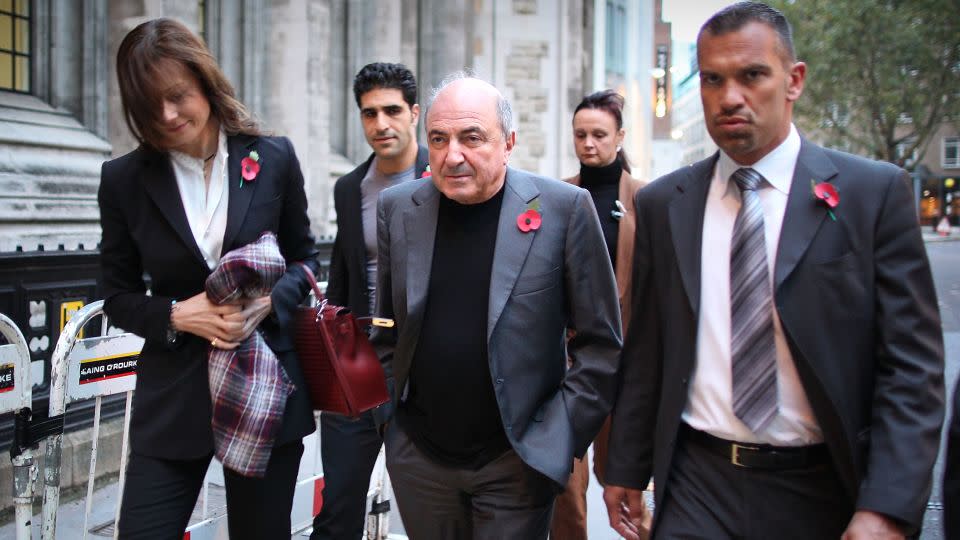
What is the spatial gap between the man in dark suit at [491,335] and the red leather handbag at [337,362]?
0.33 feet

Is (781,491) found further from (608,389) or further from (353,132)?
(353,132)

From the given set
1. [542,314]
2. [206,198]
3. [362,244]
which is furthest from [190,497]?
[362,244]

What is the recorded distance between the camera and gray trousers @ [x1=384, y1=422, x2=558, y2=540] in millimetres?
2885

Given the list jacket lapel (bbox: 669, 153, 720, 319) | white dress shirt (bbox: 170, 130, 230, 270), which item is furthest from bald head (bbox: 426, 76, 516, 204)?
white dress shirt (bbox: 170, 130, 230, 270)

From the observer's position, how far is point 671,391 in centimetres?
262

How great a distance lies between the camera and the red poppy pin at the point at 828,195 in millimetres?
2395

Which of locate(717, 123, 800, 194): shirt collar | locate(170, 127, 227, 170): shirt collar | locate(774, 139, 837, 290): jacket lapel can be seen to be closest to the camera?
locate(774, 139, 837, 290): jacket lapel

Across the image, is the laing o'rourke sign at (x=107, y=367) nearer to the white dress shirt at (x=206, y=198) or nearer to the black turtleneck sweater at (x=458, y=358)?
the white dress shirt at (x=206, y=198)

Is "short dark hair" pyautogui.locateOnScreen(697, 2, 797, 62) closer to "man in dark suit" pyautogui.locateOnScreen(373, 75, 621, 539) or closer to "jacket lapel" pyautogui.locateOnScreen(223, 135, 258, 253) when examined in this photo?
"man in dark suit" pyautogui.locateOnScreen(373, 75, 621, 539)

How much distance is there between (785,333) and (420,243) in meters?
1.20

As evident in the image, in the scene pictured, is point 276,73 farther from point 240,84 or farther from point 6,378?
point 6,378

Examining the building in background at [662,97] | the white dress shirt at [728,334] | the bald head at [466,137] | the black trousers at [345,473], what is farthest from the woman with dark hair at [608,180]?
the building in background at [662,97]

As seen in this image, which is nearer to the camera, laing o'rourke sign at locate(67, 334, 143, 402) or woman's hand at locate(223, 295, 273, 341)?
woman's hand at locate(223, 295, 273, 341)

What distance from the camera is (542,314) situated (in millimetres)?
2951
